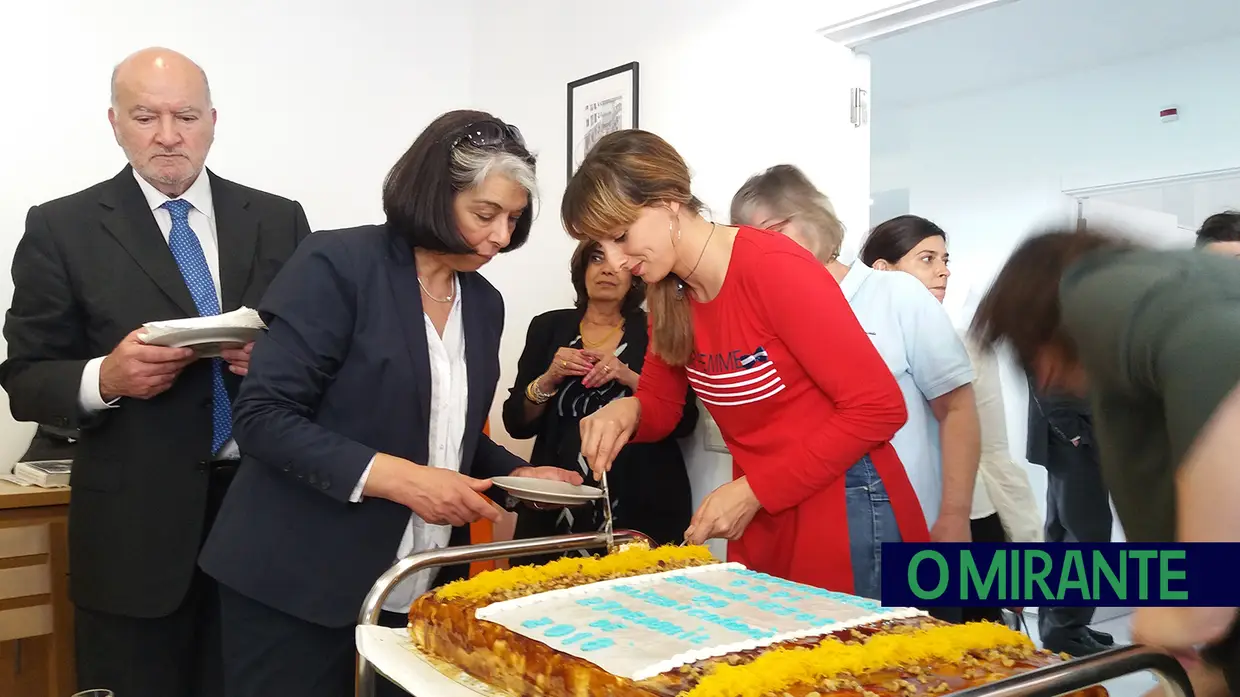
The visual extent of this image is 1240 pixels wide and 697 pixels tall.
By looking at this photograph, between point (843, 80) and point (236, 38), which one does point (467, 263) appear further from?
point (236, 38)

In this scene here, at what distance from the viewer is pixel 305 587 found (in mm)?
1200

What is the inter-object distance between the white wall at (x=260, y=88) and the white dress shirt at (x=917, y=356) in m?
2.05

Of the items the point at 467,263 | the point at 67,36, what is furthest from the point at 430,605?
the point at 67,36

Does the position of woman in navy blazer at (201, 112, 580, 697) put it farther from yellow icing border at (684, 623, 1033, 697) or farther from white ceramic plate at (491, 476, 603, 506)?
yellow icing border at (684, 623, 1033, 697)

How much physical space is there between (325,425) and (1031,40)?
2489 millimetres

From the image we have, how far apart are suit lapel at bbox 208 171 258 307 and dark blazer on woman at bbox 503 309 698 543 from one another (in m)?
0.75

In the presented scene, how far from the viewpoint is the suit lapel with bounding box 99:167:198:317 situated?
165cm

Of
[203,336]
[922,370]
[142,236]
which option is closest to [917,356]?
[922,370]

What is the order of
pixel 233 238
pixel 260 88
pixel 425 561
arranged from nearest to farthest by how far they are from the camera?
pixel 425 561, pixel 233 238, pixel 260 88

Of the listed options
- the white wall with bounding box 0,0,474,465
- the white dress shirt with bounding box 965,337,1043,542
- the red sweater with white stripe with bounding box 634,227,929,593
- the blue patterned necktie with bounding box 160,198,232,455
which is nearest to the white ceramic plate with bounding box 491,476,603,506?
the red sweater with white stripe with bounding box 634,227,929,593

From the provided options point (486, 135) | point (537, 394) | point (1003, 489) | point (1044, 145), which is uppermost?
point (1044, 145)

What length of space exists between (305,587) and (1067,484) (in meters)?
1.24

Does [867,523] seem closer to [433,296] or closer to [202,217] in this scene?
[433,296]

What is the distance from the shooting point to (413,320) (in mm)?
1281
